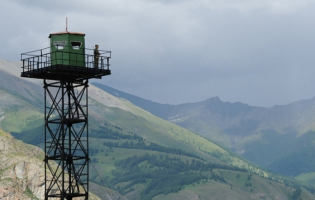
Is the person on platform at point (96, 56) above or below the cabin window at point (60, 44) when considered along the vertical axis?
below

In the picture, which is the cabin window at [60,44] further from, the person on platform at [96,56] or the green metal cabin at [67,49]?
the person on platform at [96,56]

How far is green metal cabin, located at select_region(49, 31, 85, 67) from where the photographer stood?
68.4 m

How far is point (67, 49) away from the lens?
6875 centimetres

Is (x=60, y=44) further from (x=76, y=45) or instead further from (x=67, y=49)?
(x=76, y=45)

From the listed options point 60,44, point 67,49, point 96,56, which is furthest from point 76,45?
point 96,56

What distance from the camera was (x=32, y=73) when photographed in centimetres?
7006

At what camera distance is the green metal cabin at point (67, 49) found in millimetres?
68438

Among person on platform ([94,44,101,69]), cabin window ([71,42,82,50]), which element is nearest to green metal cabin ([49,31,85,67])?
cabin window ([71,42,82,50])

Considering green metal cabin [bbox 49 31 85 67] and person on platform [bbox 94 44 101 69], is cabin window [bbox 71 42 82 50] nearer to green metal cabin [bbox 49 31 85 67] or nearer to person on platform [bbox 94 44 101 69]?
green metal cabin [bbox 49 31 85 67]

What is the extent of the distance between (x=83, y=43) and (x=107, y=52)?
3819mm

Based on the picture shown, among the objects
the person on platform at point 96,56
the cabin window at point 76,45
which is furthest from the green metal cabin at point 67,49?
the person on platform at point 96,56

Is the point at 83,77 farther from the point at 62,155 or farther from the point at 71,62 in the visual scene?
the point at 62,155

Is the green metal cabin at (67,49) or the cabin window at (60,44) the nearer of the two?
the green metal cabin at (67,49)

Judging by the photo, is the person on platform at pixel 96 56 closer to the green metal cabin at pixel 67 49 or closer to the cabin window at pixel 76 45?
the green metal cabin at pixel 67 49
